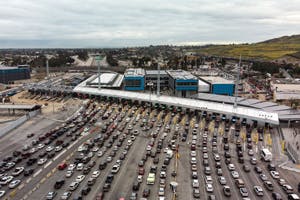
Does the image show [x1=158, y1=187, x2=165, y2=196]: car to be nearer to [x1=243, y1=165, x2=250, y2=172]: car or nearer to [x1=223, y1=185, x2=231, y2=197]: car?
[x1=223, y1=185, x2=231, y2=197]: car

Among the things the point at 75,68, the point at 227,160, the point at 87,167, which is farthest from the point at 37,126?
the point at 75,68

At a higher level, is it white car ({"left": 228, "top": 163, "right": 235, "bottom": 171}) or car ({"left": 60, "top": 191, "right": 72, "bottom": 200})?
white car ({"left": 228, "top": 163, "right": 235, "bottom": 171})

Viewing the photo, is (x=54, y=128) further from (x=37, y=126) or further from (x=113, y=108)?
(x=113, y=108)

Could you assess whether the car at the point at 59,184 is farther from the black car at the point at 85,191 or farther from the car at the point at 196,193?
the car at the point at 196,193

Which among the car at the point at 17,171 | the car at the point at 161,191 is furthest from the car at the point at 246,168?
the car at the point at 17,171

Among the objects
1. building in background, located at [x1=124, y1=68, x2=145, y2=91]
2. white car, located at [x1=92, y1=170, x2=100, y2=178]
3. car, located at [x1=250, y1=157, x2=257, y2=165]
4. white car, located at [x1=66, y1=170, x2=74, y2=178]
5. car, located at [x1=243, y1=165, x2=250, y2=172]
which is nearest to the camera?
white car, located at [x1=92, y1=170, x2=100, y2=178]

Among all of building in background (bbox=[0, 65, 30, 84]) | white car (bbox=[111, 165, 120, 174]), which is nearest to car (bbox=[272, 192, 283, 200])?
white car (bbox=[111, 165, 120, 174])
